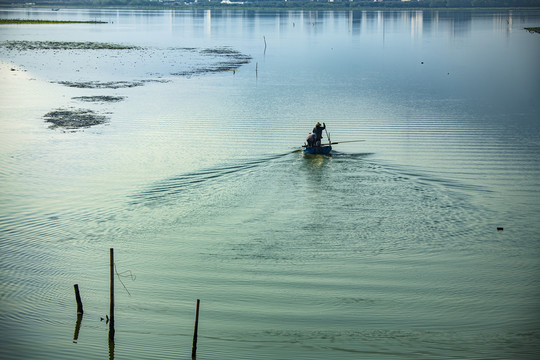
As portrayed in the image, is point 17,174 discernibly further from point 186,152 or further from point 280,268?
point 280,268

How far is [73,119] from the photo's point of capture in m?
30.5

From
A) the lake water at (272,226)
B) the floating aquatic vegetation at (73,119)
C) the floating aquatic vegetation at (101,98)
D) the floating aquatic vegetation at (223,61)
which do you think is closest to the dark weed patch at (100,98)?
the floating aquatic vegetation at (101,98)

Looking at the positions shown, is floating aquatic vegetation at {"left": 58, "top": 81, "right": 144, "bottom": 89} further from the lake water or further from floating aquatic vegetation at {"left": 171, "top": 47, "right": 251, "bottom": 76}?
floating aquatic vegetation at {"left": 171, "top": 47, "right": 251, "bottom": 76}

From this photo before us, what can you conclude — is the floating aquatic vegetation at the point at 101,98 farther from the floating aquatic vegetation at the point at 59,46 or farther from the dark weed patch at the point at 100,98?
the floating aquatic vegetation at the point at 59,46

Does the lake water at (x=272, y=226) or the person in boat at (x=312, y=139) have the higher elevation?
the person in boat at (x=312, y=139)

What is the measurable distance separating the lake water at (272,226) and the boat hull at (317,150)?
760 millimetres

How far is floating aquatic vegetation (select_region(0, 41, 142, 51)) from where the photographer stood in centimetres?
6575

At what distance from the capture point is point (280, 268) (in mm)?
14375

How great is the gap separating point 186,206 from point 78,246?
3.91 meters

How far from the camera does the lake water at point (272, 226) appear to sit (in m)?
11.8

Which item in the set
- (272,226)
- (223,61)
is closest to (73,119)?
(272,226)

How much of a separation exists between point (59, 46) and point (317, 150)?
2127 inches

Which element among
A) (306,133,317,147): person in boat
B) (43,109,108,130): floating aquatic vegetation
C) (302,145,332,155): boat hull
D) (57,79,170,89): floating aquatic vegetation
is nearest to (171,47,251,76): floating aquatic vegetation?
(57,79,170,89): floating aquatic vegetation

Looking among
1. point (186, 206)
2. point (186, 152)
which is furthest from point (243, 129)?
point (186, 206)
